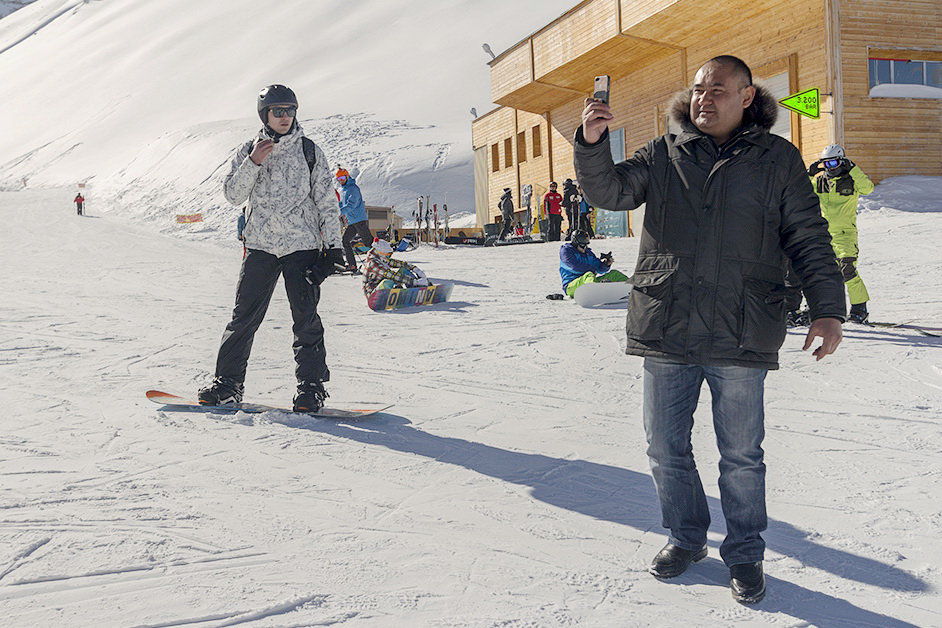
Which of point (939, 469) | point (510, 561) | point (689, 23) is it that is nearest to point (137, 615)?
point (510, 561)

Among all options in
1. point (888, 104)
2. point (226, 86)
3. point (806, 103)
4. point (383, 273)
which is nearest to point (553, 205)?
point (806, 103)

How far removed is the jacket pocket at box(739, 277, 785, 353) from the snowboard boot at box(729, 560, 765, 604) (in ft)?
2.11

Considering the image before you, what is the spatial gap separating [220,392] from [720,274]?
316 cm

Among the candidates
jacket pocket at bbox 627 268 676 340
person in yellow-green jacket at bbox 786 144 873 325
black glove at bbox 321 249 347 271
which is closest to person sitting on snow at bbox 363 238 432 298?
person in yellow-green jacket at bbox 786 144 873 325

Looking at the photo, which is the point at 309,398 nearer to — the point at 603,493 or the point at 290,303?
the point at 290,303

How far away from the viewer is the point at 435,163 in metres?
46.6

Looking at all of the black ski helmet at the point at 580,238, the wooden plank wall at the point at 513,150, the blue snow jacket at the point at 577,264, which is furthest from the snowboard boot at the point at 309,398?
the wooden plank wall at the point at 513,150

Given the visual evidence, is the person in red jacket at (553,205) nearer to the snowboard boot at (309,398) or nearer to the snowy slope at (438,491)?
the snowy slope at (438,491)

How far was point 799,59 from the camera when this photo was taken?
53.8ft

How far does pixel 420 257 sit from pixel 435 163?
97.6 ft

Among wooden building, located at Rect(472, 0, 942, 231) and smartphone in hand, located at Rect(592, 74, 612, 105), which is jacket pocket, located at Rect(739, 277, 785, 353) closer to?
smartphone in hand, located at Rect(592, 74, 612, 105)

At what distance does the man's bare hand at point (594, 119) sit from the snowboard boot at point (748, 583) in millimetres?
1347

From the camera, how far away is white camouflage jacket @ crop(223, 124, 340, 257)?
14.2 ft

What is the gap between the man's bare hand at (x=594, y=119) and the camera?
7.56ft
